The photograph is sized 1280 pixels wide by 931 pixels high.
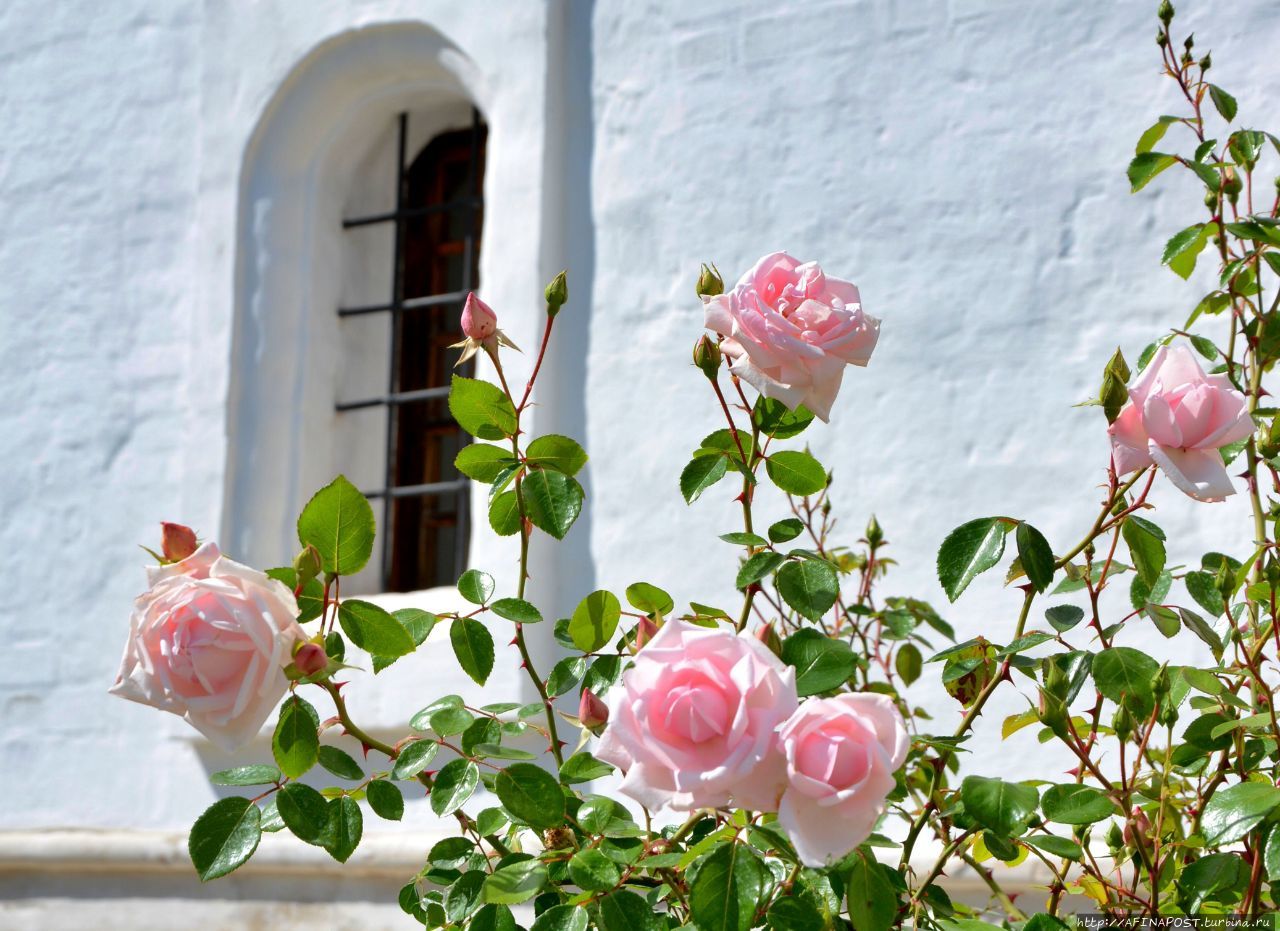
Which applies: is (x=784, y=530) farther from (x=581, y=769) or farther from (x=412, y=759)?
(x=412, y=759)

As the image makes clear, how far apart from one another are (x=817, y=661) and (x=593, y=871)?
0.28m

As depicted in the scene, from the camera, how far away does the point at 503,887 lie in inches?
51.9

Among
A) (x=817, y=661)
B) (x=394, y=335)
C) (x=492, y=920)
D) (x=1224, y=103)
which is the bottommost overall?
(x=492, y=920)

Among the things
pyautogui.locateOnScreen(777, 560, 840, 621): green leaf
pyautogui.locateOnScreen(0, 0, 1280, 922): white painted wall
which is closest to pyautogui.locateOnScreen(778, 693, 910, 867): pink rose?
pyautogui.locateOnScreen(777, 560, 840, 621): green leaf

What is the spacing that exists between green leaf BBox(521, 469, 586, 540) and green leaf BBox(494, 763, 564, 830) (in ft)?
0.83

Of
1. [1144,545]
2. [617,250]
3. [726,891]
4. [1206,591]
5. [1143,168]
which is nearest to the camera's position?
[726,891]

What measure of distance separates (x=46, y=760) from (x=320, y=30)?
2149 millimetres

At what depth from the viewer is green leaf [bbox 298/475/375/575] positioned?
1.40 metres

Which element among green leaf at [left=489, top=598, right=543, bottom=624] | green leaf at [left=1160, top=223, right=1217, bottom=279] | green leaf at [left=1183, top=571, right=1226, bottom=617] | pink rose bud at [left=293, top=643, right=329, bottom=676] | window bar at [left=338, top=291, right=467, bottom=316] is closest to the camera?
pink rose bud at [left=293, top=643, right=329, bottom=676]

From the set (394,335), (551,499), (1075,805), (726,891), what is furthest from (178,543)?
(394,335)

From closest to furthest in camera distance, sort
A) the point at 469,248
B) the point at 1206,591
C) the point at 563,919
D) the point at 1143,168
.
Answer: the point at 563,919 → the point at 1206,591 → the point at 1143,168 → the point at 469,248

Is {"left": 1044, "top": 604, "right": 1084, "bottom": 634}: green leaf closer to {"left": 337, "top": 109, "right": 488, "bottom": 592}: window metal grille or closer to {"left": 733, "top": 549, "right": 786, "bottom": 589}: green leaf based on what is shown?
{"left": 733, "top": 549, "right": 786, "bottom": 589}: green leaf

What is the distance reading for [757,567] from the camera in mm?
1500

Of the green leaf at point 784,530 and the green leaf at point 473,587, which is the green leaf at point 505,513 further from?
the green leaf at point 784,530
